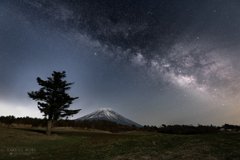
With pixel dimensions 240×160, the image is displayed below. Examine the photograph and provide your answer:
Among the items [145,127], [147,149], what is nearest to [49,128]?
[147,149]

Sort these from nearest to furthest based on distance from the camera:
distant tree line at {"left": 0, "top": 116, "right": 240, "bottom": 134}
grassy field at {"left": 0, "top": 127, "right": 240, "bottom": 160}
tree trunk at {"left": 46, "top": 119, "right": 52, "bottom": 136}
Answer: grassy field at {"left": 0, "top": 127, "right": 240, "bottom": 160} → tree trunk at {"left": 46, "top": 119, "right": 52, "bottom": 136} → distant tree line at {"left": 0, "top": 116, "right": 240, "bottom": 134}

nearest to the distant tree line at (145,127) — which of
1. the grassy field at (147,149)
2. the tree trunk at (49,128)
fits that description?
the tree trunk at (49,128)

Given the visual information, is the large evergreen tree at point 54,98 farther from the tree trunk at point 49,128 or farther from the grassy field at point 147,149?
the grassy field at point 147,149

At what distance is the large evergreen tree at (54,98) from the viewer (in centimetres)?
2447

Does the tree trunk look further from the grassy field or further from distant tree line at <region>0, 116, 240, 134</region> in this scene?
the grassy field

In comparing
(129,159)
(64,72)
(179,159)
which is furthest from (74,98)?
(179,159)

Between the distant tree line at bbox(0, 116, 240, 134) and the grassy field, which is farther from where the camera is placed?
the distant tree line at bbox(0, 116, 240, 134)

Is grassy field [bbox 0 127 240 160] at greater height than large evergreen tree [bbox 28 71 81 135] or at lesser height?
lesser

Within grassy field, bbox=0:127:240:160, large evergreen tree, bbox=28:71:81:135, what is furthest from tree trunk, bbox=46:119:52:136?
grassy field, bbox=0:127:240:160

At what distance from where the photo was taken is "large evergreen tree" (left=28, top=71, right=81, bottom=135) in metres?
24.5

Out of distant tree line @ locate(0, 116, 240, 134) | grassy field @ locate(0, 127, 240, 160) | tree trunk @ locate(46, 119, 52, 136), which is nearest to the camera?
grassy field @ locate(0, 127, 240, 160)

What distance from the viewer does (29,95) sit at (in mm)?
24188

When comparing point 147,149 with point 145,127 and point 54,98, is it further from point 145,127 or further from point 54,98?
point 145,127

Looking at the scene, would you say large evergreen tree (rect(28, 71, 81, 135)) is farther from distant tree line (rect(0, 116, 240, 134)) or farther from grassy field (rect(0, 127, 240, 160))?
grassy field (rect(0, 127, 240, 160))
